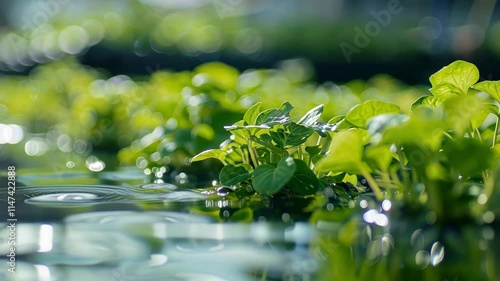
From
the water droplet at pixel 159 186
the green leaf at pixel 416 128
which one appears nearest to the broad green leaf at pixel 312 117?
the green leaf at pixel 416 128

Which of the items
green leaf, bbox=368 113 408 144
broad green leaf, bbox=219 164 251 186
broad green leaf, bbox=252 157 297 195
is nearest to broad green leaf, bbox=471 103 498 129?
green leaf, bbox=368 113 408 144

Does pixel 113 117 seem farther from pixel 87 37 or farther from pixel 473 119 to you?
pixel 87 37

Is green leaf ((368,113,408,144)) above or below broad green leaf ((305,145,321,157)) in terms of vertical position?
above

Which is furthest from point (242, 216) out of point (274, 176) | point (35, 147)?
point (35, 147)

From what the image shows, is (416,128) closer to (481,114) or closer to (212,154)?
(481,114)

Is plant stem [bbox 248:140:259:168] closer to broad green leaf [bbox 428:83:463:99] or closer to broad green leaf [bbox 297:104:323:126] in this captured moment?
broad green leaf [bbox 297:104:323:126]

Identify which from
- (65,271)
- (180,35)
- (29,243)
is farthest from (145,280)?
(180,35)
